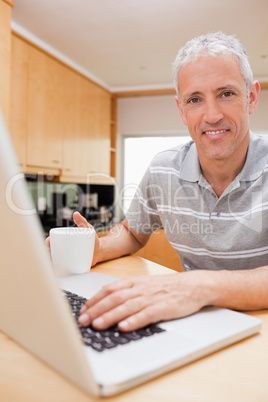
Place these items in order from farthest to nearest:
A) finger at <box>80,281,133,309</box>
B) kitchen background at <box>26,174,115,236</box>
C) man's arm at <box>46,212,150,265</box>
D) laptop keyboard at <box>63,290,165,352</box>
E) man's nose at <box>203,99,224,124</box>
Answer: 1. kitchen background at <box>26,174,115,236</box>
2. man's nose at <box>203,99,224,124</box>
3. man's arm at <box>46,212,150,265</box>
4. finger at <box>80,281,133,309</box>
5. laptop keyboard at <box>63,290,165,352</box>

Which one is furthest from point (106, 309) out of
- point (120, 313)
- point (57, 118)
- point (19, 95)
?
point (57, 118)

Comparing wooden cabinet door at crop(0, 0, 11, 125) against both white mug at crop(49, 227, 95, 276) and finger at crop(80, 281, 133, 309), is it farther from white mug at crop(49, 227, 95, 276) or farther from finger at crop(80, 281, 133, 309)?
finger at crop(80, 281, 133, 309)

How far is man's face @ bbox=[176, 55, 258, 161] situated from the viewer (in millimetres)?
1119

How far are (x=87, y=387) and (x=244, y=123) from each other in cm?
103

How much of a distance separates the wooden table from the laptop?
0.01m

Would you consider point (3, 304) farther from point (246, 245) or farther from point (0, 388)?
point (246, 245)

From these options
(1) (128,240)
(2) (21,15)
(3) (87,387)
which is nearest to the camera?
(3) (87,387)

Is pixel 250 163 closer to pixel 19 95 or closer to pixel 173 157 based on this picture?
pixel 173 157

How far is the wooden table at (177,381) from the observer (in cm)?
39


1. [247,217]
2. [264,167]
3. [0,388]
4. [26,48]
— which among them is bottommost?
[0,388]

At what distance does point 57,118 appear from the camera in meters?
3.83

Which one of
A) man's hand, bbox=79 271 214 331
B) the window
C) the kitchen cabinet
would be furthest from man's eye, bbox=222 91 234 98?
the window

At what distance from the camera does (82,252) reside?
34.8 inches

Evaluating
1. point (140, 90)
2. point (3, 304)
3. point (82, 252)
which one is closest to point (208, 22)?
point (140, 90)
